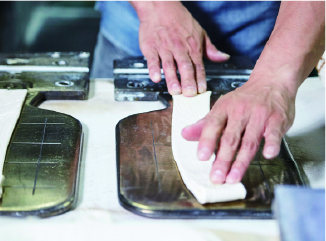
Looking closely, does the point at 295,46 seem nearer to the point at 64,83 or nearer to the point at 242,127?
the point at 242,127

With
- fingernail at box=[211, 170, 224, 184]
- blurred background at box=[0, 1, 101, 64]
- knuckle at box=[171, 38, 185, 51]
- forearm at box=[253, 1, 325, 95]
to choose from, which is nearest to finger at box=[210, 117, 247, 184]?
fingernail at box=[211, 170, 224, 184]

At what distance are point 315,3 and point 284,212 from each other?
78cm

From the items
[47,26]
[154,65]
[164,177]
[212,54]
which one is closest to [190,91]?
[154,65]

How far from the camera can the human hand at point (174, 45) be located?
40.0 inches

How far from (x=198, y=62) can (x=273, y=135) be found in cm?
46

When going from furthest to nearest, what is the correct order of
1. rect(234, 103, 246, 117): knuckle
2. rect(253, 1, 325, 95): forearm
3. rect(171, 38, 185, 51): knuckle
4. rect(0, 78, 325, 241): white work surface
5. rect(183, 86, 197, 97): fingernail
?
rect(171, 38, 185, 51): knuckle < rect(183, 86, 197, 97): fingernail < rect(253, 1, 325, 95): forearm < rect(234, 103, 246, 117): knuckle < rect(0, 78, 325, 241): white work surface

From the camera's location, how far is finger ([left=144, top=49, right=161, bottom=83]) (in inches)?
40.0

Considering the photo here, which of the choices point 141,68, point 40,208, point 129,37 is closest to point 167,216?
point 40,208

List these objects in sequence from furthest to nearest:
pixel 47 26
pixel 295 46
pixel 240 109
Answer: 1. pixel 47 26
2. pixel 295 46
3. pixel 240 109

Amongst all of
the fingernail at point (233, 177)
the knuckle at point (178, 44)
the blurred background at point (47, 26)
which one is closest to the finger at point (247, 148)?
the fingernail at point (233, 177)

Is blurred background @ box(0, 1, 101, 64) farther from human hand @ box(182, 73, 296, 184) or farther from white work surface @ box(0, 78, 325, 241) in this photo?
human hand @ box(182, 73, 296, 184)

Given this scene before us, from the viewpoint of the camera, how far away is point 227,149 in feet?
2.24

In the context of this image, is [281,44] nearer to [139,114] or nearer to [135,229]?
[139,114]

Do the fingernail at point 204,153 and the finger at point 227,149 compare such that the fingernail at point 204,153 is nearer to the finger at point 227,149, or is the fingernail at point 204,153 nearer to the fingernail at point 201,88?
the finger at point 227,149
